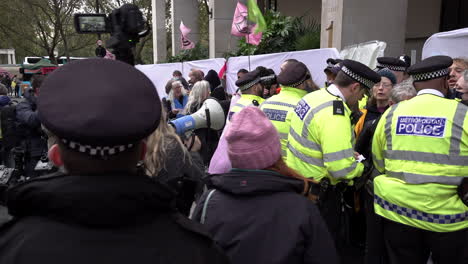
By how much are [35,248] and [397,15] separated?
8.82 m

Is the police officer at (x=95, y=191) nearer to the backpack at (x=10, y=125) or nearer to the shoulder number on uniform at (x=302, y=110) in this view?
the shoulder number on uniform at (x=302, y=110)

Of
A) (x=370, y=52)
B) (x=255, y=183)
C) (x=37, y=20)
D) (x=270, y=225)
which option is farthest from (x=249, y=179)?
(x=37, y=20)

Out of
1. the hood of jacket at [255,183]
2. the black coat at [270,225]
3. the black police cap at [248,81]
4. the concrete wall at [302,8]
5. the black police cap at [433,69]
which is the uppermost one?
the concrete wall at [302,8]

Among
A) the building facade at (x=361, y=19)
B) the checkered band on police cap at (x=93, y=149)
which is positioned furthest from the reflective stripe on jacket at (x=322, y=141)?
the building facade at (x=361, y=19)

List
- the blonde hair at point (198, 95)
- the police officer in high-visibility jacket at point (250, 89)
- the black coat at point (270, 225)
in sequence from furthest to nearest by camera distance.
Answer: the blonde hair at point (198, 95) → the police officer in high-visibility jacket at point (250, 89) → the black coat at point (270, 225)

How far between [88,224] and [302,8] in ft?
63.1

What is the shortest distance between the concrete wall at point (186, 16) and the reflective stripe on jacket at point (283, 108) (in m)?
19.4

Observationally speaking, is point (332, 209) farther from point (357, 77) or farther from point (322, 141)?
point (357, 77)

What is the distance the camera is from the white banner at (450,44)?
174 inches

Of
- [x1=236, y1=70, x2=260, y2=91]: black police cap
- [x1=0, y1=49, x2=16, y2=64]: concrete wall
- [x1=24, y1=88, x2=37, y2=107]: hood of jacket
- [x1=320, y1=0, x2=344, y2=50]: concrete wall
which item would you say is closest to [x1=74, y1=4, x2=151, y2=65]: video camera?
[x1=236, y1=70, x2=260, y2=91]: black police cap

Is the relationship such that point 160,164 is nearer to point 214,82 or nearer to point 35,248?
point 35,248

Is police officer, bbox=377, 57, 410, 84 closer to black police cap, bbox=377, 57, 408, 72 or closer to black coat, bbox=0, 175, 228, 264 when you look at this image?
black police cap, bbox=377, 57, 408, 72

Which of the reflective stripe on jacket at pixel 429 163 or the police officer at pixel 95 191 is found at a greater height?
the police officer at pixel 95 191

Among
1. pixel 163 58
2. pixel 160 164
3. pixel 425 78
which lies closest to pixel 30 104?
pixel 160 164
